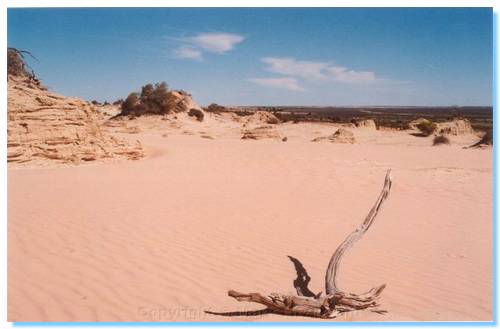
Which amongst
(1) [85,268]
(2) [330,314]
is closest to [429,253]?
(2) [330,314]

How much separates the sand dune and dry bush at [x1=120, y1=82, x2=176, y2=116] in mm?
17332

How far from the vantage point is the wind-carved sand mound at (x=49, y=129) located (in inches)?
371

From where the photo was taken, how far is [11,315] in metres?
3.57

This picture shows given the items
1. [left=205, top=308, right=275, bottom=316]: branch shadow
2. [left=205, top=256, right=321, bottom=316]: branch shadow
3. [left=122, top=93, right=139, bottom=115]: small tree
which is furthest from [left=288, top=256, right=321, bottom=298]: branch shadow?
[left=122, top=93, right=139, bottom=115]: small tree

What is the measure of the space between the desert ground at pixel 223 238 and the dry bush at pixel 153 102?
55.2 ft

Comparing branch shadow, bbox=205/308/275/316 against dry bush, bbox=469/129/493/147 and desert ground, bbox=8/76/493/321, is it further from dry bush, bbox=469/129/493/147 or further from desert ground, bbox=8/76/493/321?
dry bush, bbox=469/129/493/147

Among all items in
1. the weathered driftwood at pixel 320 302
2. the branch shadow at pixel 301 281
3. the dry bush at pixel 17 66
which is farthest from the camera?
the dry bush at pixel 17 66

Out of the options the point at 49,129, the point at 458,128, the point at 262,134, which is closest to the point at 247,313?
the point at 49,129

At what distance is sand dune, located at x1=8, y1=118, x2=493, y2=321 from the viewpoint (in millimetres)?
3844

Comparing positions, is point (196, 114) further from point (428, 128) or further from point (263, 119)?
point (428, 128)

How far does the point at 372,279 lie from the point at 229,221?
2.41 metres

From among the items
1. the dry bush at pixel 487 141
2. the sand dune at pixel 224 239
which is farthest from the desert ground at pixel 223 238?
the dry bush at pixel 487 141

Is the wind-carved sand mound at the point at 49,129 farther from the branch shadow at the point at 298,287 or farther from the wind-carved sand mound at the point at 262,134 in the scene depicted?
the wind-carved sand mound at the point at 262,134

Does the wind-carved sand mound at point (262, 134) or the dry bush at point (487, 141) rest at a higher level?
the wind-carved sand mound at point (262, 134)
